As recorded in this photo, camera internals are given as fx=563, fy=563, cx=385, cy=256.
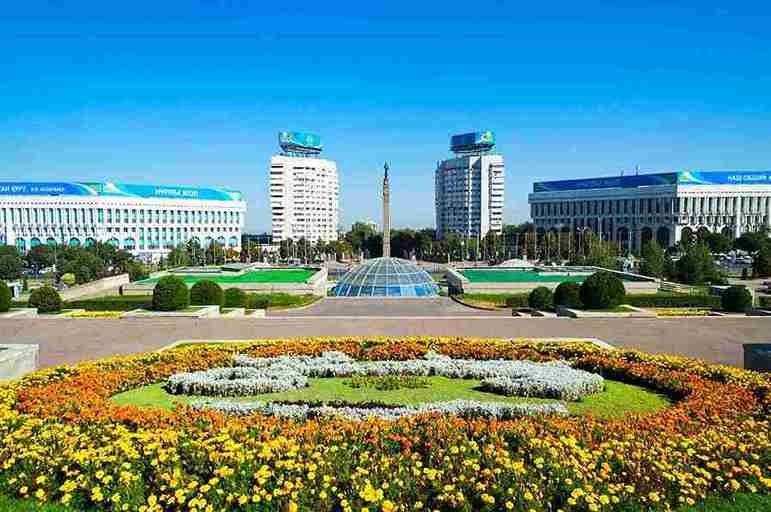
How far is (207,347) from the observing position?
1241 centimetres

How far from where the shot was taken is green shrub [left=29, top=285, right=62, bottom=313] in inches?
829

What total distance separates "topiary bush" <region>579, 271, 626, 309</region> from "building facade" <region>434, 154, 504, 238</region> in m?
86.9

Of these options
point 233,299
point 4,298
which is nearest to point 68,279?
point 4,298

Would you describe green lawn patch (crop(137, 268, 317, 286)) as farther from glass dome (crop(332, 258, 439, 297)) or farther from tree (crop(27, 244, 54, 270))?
tree (crop(27, 244, 54, 270))

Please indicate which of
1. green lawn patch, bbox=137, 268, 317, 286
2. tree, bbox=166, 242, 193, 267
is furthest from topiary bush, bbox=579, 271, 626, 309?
tree, bbox=166, 242, 193, 267

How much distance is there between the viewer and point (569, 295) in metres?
21.2

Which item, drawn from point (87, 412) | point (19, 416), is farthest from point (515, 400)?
point (19, 416)

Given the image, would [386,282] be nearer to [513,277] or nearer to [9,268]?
[513,277]

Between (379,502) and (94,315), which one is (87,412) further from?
(94,315)

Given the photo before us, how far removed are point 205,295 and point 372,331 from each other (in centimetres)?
859

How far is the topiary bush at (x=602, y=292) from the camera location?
19.6 meters

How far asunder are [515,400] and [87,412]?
587 cm

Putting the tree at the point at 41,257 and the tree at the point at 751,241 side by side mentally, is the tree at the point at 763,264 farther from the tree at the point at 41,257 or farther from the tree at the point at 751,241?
the tree at the point at 41,257

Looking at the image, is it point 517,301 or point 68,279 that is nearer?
point 517,301
